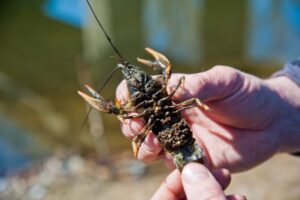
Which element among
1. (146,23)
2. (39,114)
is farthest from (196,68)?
(39,114)

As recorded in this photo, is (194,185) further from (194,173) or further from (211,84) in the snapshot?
(211,84)

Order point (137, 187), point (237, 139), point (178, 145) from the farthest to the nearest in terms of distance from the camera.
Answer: point (137, 187) < point (237, 139) < point (178, 145)

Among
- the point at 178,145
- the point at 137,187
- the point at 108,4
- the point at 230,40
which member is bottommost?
the point at 230,40

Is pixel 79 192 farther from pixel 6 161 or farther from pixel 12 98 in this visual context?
pixel 12 98

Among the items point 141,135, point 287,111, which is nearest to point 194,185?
point 141,135

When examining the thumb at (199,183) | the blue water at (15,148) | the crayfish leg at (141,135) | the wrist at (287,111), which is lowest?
the blue water at (15,148)

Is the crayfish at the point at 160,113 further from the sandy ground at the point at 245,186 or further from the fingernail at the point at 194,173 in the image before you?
the sandy ground at the point at 245,186

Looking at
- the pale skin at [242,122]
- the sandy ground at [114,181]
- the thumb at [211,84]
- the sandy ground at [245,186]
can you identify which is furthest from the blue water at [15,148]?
the thumb at [211,84]
